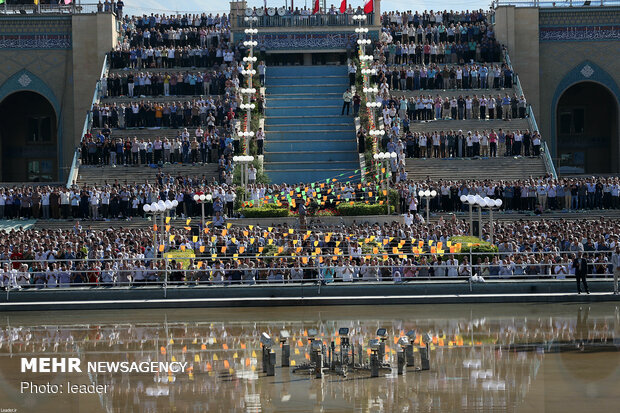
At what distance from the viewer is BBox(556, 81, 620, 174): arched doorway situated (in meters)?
58.9

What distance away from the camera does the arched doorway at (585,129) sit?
58.9 m

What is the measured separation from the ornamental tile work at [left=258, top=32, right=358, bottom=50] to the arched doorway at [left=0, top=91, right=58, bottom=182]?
1235cm

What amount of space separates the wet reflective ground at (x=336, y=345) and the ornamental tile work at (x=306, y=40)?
27.7 meters

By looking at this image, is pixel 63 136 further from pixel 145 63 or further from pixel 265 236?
pixel 265 236

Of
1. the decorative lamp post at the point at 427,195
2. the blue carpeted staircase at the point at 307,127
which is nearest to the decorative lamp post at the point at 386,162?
the decorative lamp post at the point at 427,195

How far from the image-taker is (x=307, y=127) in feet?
166

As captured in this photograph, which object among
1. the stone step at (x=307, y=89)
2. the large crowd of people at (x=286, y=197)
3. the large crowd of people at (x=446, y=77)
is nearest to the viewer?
the large crowd of people at (x=286, y=197)

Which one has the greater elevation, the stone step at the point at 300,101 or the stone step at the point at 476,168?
the stone step at the point at 300,101

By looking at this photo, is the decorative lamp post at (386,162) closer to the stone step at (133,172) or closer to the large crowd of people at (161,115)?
the stone step at (133,172)

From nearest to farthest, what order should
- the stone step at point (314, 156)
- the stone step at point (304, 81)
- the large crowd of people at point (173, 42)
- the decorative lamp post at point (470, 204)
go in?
the decorative lamp post at point (470, 204) → the stone step at point (314, 156) → the large crowd of people at point (173, 42) → the stone step at point (304, 81)

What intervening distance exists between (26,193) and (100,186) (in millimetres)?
3004

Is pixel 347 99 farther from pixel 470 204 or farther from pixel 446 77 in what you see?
pixel 470 204

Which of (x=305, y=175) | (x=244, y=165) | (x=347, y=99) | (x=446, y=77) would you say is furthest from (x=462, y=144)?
(x=244, y=165)

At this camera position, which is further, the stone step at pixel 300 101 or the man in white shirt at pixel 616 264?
the stone step at pixel 300 101
